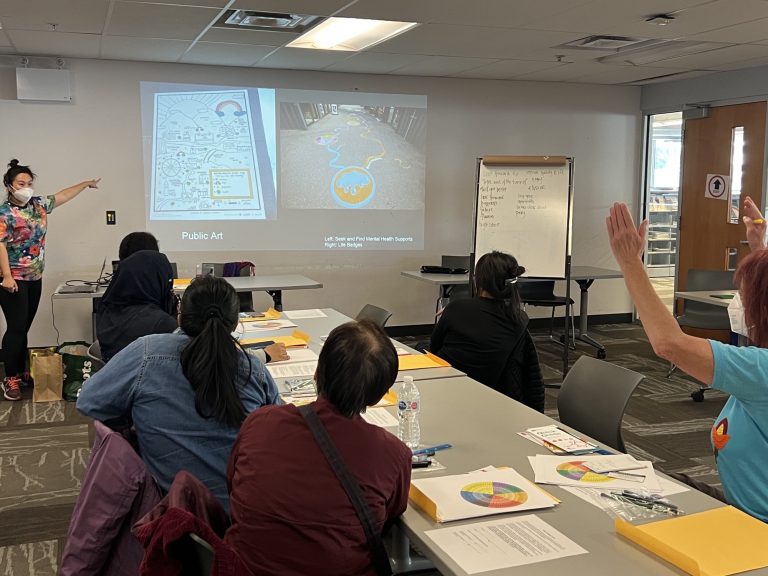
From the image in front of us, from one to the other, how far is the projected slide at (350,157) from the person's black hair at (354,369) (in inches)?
212

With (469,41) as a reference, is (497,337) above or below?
below

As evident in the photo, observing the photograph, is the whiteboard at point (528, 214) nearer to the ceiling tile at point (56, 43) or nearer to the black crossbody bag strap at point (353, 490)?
the ceiling tile at point (56, 43)

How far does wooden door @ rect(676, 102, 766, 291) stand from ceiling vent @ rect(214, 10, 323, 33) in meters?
4.31

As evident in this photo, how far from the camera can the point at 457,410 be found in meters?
2.57

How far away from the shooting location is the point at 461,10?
446 centimetres

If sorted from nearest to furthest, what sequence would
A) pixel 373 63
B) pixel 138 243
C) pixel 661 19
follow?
1. pixel 138 243
2. pixel 661 19
3. pixel 373 63

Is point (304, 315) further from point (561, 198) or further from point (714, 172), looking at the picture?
point (714, 172)

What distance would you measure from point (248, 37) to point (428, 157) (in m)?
2.54

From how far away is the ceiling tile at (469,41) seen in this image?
200 inches

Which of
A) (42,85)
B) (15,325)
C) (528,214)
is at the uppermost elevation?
(42,85)

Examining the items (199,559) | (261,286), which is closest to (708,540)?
(199,559)

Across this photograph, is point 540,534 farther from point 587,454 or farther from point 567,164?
point 567,164

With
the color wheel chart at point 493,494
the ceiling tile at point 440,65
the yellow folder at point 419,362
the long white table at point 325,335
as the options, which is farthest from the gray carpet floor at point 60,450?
the ceiling tile at point 440,65

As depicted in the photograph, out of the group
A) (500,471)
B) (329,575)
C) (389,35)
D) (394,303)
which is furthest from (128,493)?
(394,303)
